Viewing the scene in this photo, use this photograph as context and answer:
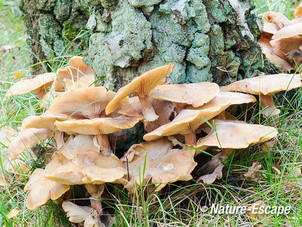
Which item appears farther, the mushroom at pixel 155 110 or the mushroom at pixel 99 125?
the mushroom at pixel 155 110

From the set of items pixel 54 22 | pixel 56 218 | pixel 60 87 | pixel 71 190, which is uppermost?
pixel 54 22

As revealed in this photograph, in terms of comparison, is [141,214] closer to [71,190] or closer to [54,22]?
[71,190]

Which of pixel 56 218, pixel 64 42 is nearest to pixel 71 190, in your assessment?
pixel 56 218

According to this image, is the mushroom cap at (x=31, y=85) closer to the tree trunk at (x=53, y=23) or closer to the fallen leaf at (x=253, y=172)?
the tree trunk at (x=53, y=23)

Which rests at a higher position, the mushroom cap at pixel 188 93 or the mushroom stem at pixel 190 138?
the mushroom cap at pixel 188 93

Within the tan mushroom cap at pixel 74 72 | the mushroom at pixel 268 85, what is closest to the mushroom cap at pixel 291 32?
the mushroom at pixel 268 85

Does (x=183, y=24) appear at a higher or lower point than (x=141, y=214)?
higher

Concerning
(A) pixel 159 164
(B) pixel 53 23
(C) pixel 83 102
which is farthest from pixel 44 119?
(B) pixel 53 23
